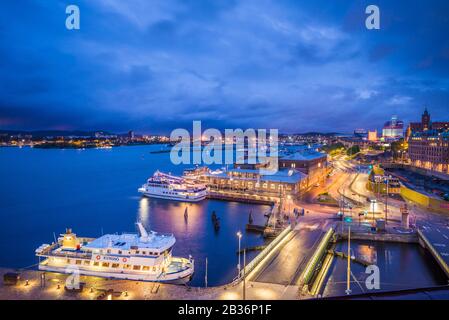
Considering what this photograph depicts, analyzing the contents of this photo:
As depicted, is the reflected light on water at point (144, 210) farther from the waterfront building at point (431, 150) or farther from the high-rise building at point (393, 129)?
the high-rise building at point (393, 129)

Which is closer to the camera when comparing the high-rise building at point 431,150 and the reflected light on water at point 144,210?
the reflected light on water at point 144,210

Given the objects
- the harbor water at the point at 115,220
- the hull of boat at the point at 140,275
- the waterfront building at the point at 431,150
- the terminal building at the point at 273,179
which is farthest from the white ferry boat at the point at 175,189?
the waterfront building at the point at 431,150

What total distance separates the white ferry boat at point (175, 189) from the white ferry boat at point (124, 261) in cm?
1976

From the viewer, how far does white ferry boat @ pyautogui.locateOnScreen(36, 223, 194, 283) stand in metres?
14.6

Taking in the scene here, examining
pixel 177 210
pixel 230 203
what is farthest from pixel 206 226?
pixel 230 203

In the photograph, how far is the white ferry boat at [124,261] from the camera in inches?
573

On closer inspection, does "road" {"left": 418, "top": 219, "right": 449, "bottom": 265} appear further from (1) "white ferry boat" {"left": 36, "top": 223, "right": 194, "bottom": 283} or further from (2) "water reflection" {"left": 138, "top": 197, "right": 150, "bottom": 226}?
(2) "water reflection" {"left": 138, "top": 197, "right": 150, "bottom": 226}

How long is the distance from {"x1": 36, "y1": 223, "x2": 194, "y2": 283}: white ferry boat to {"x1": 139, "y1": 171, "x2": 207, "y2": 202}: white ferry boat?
19756 millimetres

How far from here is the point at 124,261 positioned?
48.5 ft

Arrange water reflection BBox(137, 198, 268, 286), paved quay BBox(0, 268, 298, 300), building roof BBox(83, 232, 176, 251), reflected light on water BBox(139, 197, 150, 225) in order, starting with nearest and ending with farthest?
paved quay BBox(0, 268, 298, 300)
building roof BBox(83, 232, 176, 251)
water reflection BBox(137, 198, 268, 286)
reflected light on water BBox(139, 197, 150, 225)

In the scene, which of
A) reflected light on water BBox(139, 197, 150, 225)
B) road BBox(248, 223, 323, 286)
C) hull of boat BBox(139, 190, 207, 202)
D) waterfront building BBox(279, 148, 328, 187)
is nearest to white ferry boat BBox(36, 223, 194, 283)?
road BBox(248, 223, 323, 286)

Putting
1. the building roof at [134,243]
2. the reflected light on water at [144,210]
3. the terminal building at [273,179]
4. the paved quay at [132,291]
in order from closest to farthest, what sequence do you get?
the paved quay at [132,291], the building roof at [134,243], the reflected light on water at [144,210], the terminal building at [273,179]
